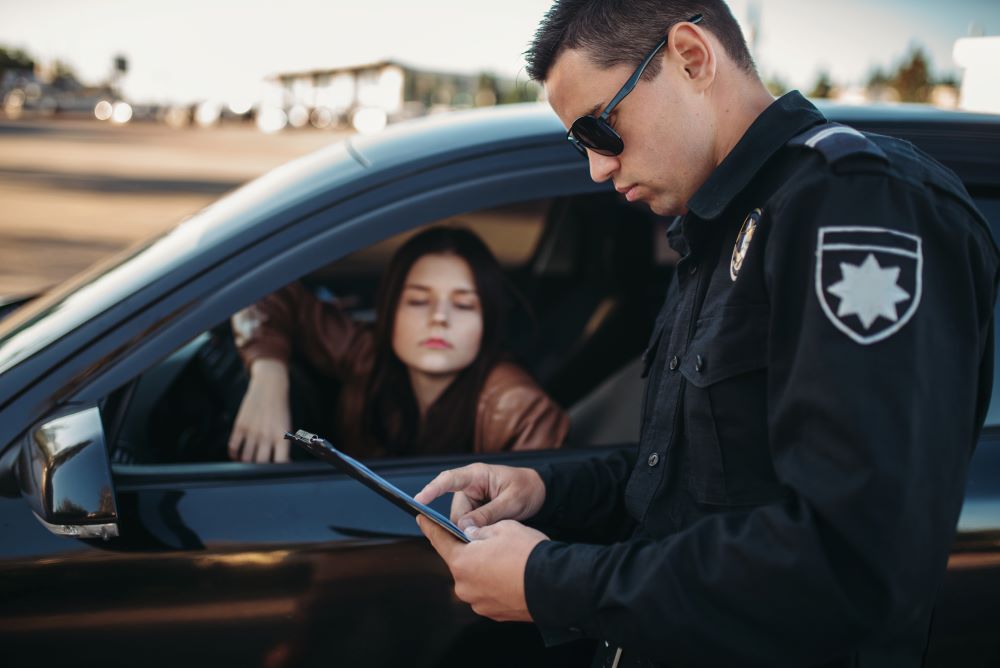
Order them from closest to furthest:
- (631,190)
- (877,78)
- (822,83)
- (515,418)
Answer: (631,190), (515,418), (822,83), (877,78)

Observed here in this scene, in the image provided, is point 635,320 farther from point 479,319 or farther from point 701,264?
point 701,264

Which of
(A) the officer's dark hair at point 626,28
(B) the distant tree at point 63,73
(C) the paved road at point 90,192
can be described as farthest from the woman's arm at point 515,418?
(B) the distant tree at point 63,73

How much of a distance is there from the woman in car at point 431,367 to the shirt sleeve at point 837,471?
38.6 inches

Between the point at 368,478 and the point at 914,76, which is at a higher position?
the point at 914,76

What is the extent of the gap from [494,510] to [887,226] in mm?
663

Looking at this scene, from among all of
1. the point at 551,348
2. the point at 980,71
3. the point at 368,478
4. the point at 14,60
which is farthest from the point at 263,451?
the point at 14,60

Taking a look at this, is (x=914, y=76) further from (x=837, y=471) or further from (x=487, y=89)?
(x=837, y=471)

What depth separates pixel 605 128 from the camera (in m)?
1.11

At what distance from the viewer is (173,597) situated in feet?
4.46

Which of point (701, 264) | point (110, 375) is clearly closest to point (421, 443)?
point (110, 375)

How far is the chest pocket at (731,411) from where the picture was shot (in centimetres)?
97

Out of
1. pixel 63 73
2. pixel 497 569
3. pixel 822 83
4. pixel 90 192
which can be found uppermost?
pixel 63 73

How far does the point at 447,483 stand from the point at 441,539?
17cm

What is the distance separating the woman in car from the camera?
75.3 inches
